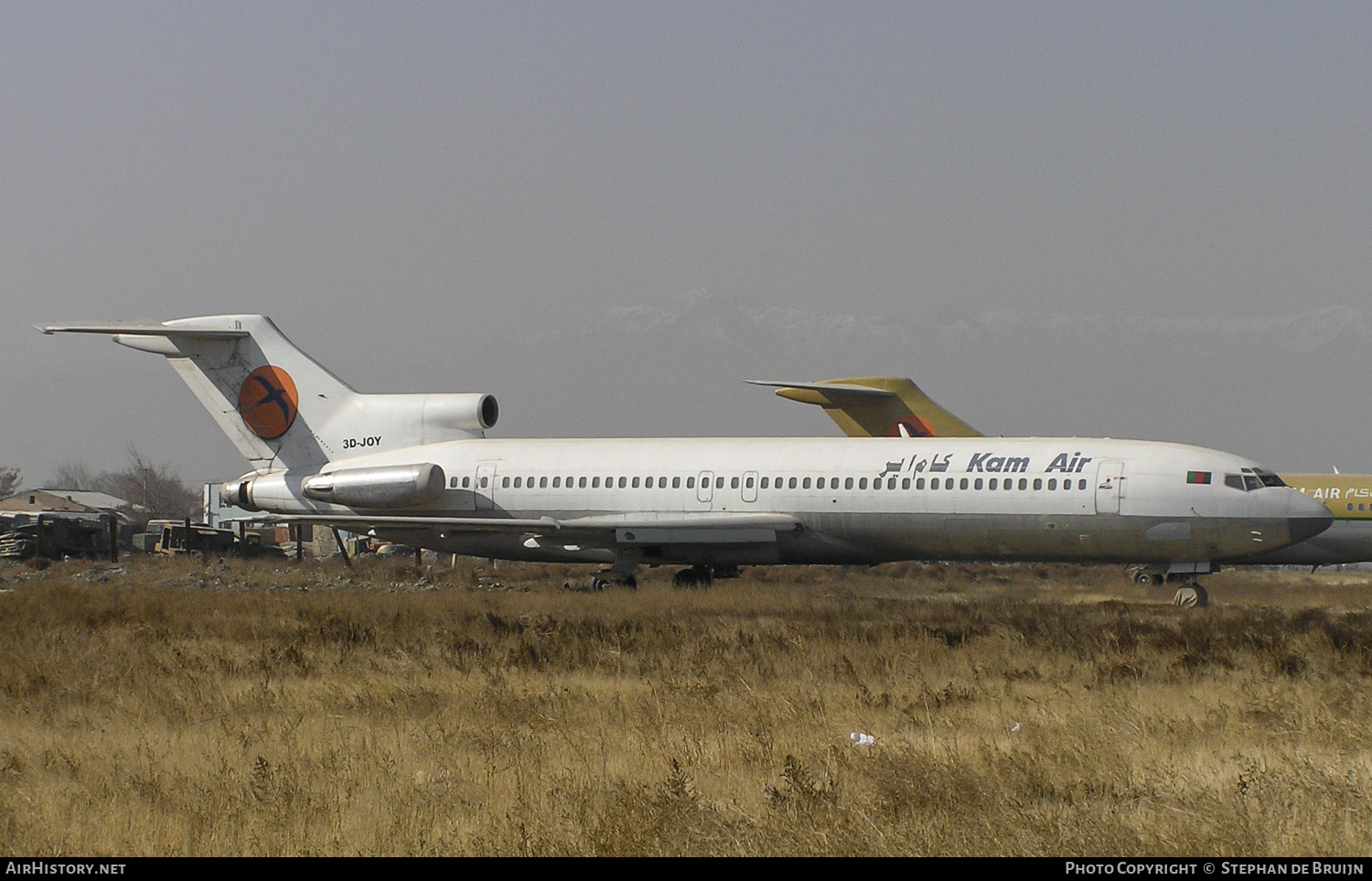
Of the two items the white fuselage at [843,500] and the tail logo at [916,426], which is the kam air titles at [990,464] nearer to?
the white fuselage at [843,500]

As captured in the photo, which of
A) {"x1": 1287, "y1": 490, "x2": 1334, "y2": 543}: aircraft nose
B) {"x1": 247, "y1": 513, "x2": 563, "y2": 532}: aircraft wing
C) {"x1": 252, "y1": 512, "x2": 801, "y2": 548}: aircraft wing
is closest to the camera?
{"x1": 1287, "y1": 490, "x2": 1334, "y2": 543}: aircraft nose

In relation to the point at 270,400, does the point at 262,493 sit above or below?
below

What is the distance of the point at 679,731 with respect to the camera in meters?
11.0

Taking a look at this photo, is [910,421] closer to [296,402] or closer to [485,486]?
[485,486]

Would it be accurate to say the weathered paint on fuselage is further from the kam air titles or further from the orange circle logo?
the orange circle logo

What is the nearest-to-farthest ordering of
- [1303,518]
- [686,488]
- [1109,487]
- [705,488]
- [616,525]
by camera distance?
[1303,518] → [1109,487] → [616,525] → [705,488] → [686,488]

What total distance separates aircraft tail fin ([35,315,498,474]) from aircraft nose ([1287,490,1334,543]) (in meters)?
18.0

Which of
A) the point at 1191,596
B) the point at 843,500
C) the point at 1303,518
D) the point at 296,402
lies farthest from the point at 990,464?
the point at 296,402

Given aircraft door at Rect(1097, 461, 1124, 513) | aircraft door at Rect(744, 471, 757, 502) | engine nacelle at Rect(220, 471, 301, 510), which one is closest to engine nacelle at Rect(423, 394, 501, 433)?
engine nacelle at Rect(220, 471, 301, 510)

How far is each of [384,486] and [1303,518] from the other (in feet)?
62.6

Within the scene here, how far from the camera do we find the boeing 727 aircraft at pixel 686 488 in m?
25.4

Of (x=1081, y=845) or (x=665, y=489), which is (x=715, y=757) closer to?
(x=1081, y=845)

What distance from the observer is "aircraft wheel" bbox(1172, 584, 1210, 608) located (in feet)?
79.4

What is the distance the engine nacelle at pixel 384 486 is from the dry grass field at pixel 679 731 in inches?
333
